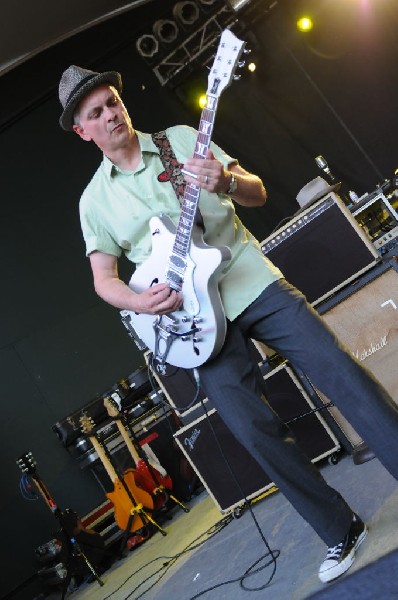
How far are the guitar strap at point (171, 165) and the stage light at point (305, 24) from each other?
5308mm

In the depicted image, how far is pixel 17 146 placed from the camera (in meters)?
6.93

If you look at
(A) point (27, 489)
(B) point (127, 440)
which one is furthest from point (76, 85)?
(A) point (27, 489)

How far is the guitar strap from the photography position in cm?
217

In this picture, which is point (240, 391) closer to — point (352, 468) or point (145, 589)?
point (352, 468)

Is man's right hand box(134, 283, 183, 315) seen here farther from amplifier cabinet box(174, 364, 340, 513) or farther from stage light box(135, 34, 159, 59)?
stage light box(135, 34, 159, 59)

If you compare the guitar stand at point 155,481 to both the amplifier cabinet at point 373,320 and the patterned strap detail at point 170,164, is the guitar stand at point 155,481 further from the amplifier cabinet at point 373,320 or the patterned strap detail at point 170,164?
the patterned strap detail at point 170,164

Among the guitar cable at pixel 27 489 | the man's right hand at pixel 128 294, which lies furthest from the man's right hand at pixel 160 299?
the guitar cable at pixel 27 489

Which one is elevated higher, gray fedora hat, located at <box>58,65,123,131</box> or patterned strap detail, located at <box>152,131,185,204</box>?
gray fedora hat, located at <box>58,65,123,131</box>

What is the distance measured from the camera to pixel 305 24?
6.96 meters

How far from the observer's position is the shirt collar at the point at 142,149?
7.22ft

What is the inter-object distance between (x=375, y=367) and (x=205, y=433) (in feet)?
3.36

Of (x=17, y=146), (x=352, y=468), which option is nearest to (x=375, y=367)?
(x=352, y=468)

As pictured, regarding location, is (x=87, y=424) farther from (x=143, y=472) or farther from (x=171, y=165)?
(x=171, y=165)

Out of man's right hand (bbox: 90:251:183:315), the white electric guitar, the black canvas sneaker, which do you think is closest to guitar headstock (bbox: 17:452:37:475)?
man's right hand (bbox: 90:251:183:315)
